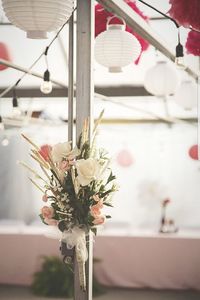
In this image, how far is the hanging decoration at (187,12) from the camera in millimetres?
2166

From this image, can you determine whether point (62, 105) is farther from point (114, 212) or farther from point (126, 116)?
→ point (114, 212)

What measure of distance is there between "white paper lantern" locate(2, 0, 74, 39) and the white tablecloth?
16.4 ft

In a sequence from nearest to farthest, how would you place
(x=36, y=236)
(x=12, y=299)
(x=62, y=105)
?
(x=12, y=299) → (x=36, y=236) → (x=62, y=105)

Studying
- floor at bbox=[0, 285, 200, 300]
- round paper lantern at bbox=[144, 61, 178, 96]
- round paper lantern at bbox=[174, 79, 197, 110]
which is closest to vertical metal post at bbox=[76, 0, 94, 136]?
round paper lantern at bbox=[144, 61, 178, 96]

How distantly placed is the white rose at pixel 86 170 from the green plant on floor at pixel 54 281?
476 centimetres

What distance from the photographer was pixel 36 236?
6.96m

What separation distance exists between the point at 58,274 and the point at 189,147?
2841 millimetres

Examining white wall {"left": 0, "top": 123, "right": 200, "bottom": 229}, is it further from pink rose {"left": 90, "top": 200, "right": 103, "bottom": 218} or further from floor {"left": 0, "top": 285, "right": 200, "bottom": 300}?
pink rose {"left": 90, "top": 200, "right": 103, "bottom": 218}

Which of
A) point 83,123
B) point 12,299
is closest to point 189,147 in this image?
point 12,299

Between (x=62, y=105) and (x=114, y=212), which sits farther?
(x=114, y=212)

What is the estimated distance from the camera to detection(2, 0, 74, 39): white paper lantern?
6.70 ft

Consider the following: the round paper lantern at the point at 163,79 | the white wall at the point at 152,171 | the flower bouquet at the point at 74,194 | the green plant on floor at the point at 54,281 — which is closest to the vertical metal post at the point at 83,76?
the flower bouquet at the point at 74,194

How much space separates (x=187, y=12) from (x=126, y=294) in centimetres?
519

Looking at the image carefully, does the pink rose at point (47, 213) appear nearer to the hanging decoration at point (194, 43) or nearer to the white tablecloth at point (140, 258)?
the hanging decoration at point (194, 43)
